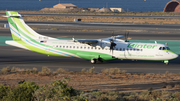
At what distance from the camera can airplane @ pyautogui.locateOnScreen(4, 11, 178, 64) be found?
104 feet

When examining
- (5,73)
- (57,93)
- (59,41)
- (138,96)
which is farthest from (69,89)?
(59,41)

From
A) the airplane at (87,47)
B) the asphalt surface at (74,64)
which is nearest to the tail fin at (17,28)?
the airplane at (87,47)

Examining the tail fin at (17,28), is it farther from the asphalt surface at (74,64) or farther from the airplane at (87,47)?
the asphalt surface at (74,64)

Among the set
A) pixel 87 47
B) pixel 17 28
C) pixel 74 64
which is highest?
pixel 17 28

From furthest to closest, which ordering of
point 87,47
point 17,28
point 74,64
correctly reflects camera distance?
1. point 17,28
2. point 87,47
3. point 74,64

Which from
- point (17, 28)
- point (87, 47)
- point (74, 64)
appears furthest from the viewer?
point (17, 28)

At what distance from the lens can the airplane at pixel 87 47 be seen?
31.8 metres

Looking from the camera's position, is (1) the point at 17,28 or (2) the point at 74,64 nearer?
(2) the point at 74,64

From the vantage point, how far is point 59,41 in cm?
3331

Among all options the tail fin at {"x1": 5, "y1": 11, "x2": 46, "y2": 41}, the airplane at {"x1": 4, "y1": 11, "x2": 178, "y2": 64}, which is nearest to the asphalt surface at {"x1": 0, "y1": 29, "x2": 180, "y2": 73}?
the airplane at {"x1": 4, "y1": 11, "x2": 178, "y2": 64}

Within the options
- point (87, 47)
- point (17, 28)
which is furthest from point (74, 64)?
point (17, 28)

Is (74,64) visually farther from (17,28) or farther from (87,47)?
(17,28)

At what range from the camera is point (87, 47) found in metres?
32.9

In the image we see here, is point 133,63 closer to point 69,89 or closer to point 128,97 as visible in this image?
point 128,97
